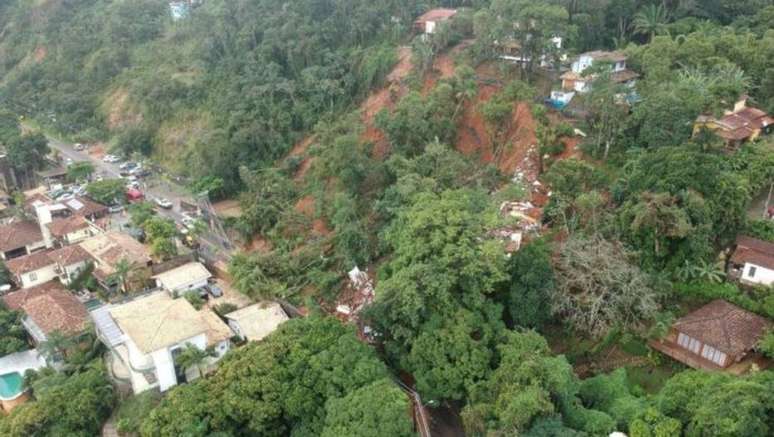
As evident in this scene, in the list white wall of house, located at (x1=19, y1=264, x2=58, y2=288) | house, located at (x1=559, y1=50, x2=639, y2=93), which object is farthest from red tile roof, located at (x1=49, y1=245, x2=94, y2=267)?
house, located at (x1=559, y1=50, x2=639, y2=93)

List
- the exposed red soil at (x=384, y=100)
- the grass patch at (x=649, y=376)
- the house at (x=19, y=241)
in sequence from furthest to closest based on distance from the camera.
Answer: the exposed red soil at (x=384, y=100) < the house at (x=19, y=241) < the grass patch at (x=649, y=376)

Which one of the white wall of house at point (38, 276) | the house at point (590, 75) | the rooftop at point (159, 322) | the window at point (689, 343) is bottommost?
the white wall of house at point (38, 276)

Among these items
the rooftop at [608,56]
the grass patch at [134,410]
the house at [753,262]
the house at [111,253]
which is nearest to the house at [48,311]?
the house at [111,253]

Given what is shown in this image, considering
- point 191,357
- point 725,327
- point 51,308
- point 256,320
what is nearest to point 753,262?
point 725,327

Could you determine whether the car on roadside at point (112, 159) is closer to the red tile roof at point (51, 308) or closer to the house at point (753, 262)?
the red tile roof at point (51, 308)

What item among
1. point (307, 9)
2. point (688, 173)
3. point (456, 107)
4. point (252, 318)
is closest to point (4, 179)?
point (307, 9)

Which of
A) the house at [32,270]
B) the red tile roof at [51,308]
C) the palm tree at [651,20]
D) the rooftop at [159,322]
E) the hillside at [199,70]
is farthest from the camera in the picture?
the hillside at [199,70]

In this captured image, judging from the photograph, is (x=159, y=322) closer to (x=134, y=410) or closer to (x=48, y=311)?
(x=134, y=410)
